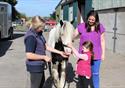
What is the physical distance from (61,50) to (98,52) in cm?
74

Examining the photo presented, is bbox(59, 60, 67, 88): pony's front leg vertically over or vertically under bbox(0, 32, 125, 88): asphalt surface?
over

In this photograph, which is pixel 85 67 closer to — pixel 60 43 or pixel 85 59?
pixel 85 59

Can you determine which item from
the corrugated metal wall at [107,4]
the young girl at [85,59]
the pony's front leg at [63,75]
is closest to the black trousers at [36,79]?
the young girl at [85,59]

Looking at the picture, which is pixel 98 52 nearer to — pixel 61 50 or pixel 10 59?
pixel 61 50

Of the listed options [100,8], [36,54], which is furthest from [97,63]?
[100,8]

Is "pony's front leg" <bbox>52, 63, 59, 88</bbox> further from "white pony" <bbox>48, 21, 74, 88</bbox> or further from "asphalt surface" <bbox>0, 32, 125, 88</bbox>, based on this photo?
"asphalt surface" <bbox>0, 32, 125, 88</bbox>

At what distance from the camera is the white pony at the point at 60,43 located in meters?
7.51

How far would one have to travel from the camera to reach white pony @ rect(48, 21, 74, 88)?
7.51 meters

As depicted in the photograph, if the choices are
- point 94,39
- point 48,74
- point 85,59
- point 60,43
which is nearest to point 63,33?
point 60,43

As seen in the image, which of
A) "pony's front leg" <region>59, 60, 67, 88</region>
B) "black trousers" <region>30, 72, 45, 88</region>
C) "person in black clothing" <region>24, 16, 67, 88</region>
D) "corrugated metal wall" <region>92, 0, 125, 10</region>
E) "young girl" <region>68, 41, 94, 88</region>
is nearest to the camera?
"person in black clothing" <region>24, 16, 67, 88</region>

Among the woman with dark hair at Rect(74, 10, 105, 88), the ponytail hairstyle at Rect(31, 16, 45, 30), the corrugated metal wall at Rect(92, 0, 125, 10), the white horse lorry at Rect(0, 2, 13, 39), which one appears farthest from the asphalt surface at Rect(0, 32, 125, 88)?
the white horse lorry at Rect(0, 2, 13, 39)

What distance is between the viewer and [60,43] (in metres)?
7.67

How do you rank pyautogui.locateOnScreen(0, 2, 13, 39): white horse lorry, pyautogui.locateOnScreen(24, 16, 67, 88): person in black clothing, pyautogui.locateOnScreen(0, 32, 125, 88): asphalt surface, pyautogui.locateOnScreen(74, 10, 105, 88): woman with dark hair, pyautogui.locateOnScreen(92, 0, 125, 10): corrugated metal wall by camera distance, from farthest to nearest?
1. pyautogui.locateOnScreen(0, 2, 13, 39): white horse lorry
2. pyautogui.locateOnScreen(92, 0, 125, 10): corrugated metal wall
3. pyautogui.locateOnScreen(0, 32, 125, 88): asphalt surface
4. pyautogui.locateOnScreen(74, 10, 105, 88): woman with dark hair
5. pyautogui.locateOnScreen(24, 16, 67, 88): person in black clothing

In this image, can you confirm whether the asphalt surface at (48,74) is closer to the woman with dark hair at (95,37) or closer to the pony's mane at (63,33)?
the pony's mane at (63,33)
